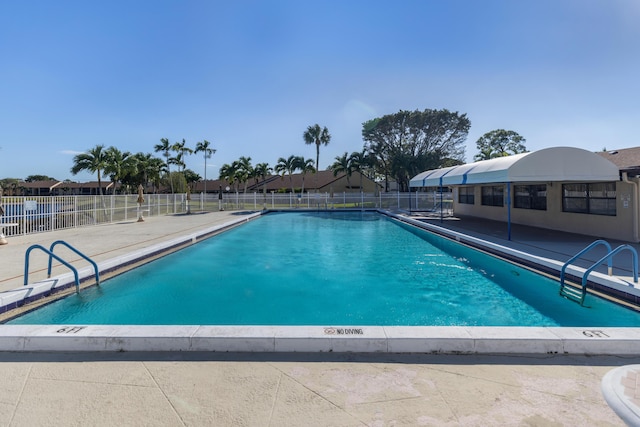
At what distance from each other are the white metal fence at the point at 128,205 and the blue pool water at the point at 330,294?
716 centimetres

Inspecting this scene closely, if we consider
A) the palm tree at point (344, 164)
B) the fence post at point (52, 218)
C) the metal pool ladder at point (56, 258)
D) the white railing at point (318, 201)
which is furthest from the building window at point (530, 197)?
the palm tree at point (344, 164)

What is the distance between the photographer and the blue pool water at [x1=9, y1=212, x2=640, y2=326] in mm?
5090

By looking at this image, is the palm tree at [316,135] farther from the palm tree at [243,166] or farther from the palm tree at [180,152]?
the palm tree at [180,152]

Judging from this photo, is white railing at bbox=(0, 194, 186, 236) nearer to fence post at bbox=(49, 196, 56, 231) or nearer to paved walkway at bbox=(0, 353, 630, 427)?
fence post at bbox=(49, 196, 56, 231)

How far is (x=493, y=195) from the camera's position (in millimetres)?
16641

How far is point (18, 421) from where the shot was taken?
2285 mm

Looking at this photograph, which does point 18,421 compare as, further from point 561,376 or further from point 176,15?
point 176,15

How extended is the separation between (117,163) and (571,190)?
123 ft

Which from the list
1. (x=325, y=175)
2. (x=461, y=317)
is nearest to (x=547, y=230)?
(x=461, y=317)

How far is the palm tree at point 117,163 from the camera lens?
32.9 meters

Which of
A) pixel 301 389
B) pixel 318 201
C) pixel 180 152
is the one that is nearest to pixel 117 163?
pixel 180 152

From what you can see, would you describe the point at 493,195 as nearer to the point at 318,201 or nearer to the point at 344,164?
the point at 318,201

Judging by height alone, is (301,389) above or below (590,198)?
below

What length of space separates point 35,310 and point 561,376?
6.78 metres
